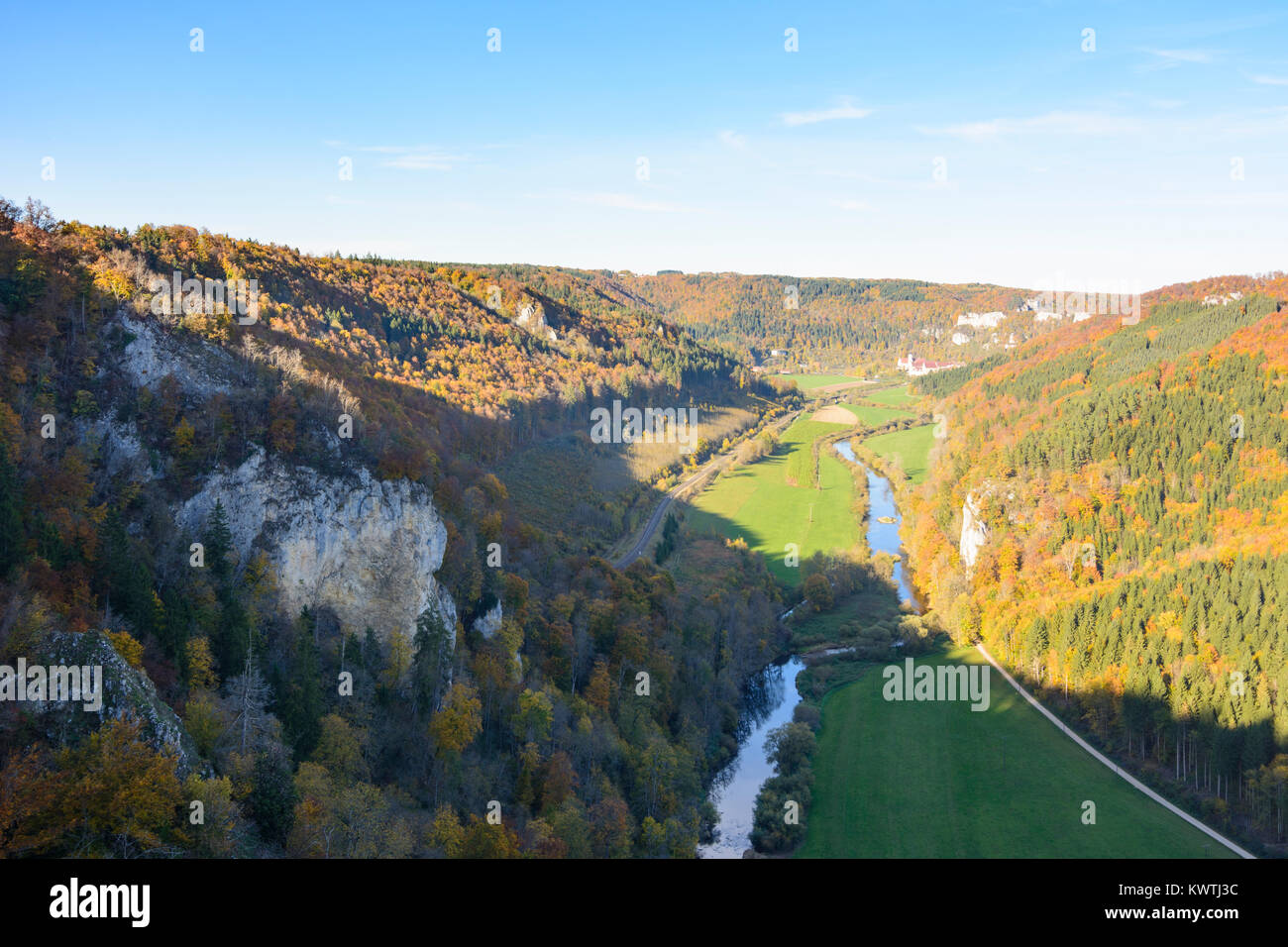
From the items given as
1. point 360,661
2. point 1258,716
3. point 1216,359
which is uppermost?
point 1216,359

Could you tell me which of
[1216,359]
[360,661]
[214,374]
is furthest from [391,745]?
[1216,359]

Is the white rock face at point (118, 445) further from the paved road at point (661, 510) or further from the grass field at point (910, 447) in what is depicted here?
the grass field at point (910, 447)

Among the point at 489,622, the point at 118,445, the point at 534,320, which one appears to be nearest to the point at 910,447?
the point at 534,320

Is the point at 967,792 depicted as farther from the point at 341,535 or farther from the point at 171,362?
the point at 171,362

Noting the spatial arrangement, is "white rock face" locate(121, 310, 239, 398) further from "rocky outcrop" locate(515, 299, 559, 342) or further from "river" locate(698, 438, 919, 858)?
"rocky outcrop" locate(515, 299, 559, 342)

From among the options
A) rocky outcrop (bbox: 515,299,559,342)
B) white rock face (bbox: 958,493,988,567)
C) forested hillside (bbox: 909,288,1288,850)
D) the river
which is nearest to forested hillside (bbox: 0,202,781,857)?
the river
